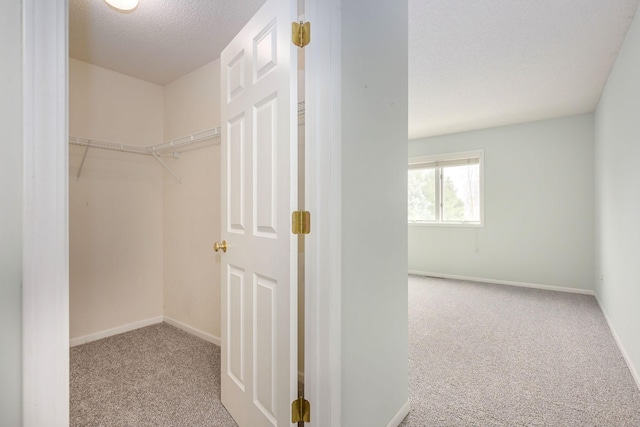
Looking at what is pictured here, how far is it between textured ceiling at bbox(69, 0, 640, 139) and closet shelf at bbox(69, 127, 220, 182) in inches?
26.3

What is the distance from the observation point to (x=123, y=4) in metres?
1.72

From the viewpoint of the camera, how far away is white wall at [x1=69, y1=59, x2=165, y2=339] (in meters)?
2.61

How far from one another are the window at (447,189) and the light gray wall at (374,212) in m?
3.90

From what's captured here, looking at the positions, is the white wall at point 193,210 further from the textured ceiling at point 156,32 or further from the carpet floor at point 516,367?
the carpet floor at point 516,367

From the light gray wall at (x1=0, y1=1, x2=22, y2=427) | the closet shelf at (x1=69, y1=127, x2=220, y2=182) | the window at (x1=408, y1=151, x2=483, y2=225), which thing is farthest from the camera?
the window at (x1=408, y1=151, x2=483, y2=225)

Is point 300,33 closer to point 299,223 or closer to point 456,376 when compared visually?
point 299,223

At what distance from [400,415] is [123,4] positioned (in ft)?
→ 8.92

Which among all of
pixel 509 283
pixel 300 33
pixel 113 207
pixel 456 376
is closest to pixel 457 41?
pixel 300 33

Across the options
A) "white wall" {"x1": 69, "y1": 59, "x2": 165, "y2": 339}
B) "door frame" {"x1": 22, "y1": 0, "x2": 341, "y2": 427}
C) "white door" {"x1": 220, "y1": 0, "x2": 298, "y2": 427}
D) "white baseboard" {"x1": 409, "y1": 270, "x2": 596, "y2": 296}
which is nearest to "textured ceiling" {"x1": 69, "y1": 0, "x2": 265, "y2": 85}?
"white wall" {"x1": 69, "y1": 59, "x2": 165, "y2": 339}

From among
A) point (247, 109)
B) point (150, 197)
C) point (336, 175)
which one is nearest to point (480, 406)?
point (336, 175)

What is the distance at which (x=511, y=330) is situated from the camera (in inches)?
116

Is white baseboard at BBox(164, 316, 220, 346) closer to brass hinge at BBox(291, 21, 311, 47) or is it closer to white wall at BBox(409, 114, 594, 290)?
brass hinge at BBox(291, 21, 311, 47)

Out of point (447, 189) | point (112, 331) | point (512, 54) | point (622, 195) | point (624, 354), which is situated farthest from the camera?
point (447, 189)

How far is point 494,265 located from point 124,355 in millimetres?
4916
